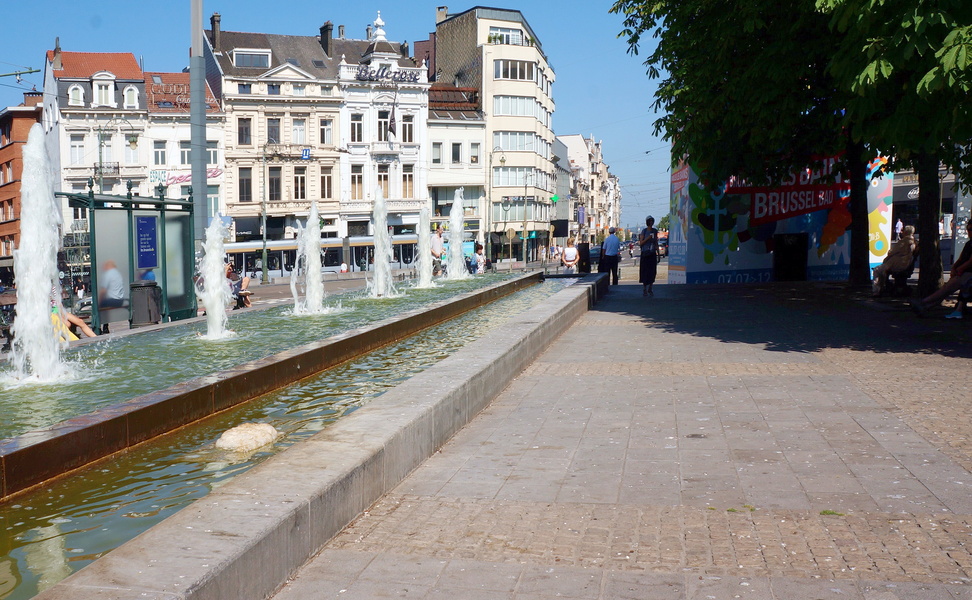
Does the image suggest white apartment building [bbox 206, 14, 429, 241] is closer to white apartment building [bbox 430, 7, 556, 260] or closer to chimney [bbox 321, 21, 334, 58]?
chimney [bbox 321, 21, 334, 58]

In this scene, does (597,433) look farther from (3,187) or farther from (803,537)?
(3,187)

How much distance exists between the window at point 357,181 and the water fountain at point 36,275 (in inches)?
2195

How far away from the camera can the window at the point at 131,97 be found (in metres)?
60.0

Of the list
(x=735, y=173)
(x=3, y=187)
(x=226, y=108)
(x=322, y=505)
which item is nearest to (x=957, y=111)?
(x=322, y=505)

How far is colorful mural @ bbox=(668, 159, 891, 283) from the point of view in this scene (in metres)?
26.2

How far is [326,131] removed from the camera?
65312mm

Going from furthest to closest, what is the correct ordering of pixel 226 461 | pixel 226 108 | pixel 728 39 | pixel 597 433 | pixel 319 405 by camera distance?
pixel 226 108 < pixel 728 39 < pixel 319 405 < pixel 597 433 < pixel 226 461

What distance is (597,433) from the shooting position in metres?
6.77

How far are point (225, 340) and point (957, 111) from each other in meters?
8.73

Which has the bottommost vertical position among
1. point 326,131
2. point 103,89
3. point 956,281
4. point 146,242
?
point 956,281

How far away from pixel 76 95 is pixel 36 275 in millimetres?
55914

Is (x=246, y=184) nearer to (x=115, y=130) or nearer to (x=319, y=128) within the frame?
(x=319, y=128)

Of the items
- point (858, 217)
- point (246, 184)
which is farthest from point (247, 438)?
point (246, 184)

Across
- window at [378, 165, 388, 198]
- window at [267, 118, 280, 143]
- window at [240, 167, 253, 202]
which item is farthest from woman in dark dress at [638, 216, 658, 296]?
window at [378, 165, 388, 198]
